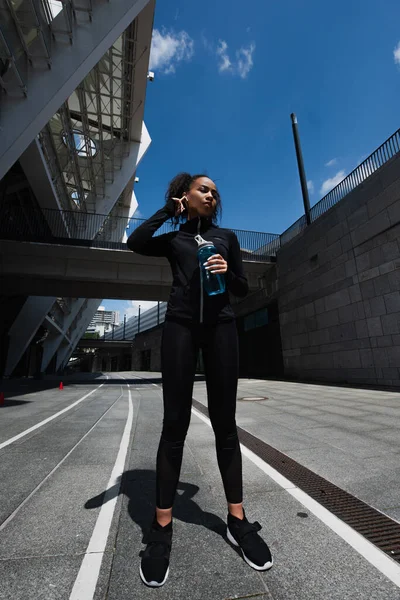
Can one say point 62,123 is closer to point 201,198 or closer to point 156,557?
point 201,198

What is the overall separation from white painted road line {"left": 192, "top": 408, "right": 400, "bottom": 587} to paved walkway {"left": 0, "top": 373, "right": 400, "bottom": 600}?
43 mm

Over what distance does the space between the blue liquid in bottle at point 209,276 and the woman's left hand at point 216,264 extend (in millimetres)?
46

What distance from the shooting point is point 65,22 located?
1137 cm

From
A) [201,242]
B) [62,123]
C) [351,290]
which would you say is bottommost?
[201,242]

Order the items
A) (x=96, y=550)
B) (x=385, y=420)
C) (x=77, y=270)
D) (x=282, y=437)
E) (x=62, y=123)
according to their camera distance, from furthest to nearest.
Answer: (x=62, y=123), (x=77, y=270), (x=385, y=420), (x=282, y=437), (x=96, y=550)

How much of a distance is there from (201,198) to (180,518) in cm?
227

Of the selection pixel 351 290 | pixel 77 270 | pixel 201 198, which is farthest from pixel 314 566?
pixel 77 270

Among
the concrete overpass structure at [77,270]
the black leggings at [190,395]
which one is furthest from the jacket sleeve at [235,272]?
the concrete overpass structure at [77,270]

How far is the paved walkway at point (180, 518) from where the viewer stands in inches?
55.7

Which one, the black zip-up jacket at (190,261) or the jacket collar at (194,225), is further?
the jacket collar at (194,225)

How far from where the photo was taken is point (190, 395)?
1828 mm

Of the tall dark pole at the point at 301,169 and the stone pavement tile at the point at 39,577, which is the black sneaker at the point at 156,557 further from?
the tall dark pole at the point at 301,169

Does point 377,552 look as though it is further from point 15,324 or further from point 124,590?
point 15,324

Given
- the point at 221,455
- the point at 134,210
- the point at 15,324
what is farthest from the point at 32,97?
the point at 134,210
